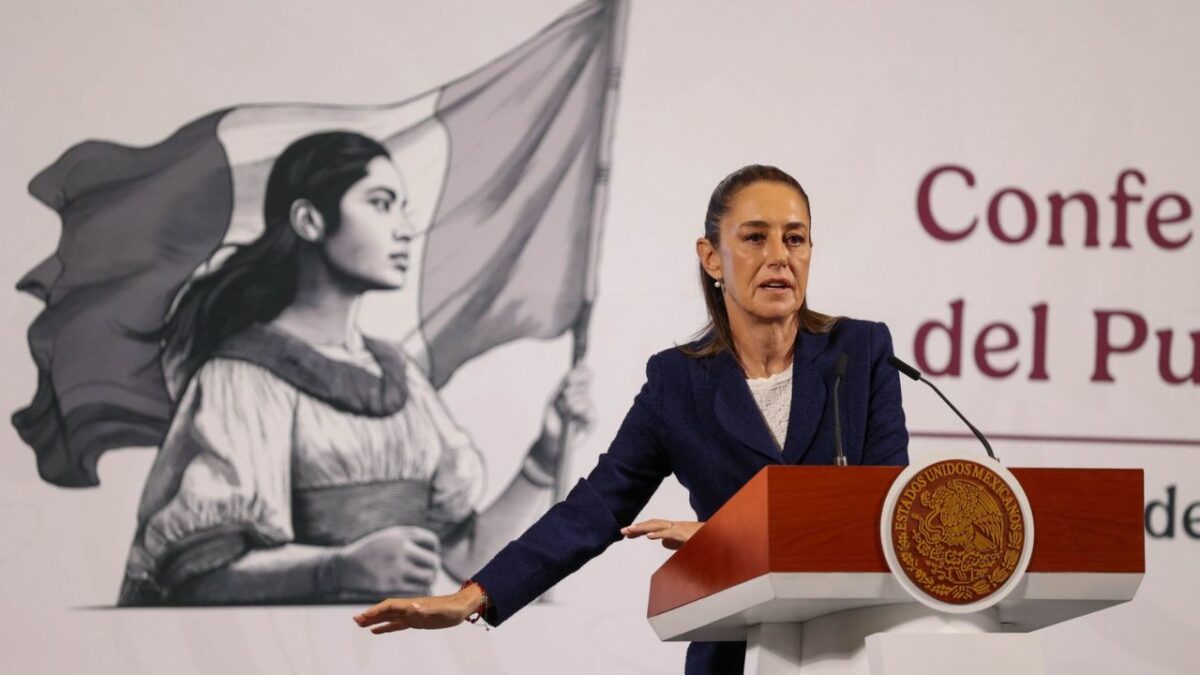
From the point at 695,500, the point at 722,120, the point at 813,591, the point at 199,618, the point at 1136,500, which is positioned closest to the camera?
the point at 813,591

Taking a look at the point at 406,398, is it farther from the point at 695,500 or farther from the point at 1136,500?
the point at 1136,500

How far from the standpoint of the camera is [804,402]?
2.06 metres

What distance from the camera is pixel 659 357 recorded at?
229 cm

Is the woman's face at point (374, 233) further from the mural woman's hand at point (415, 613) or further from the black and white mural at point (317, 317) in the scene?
the mural woman's hand at point (415, 613)

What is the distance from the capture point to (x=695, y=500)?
2.22 meters

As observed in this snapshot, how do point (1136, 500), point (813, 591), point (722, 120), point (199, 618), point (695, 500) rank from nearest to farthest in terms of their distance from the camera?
point (813, 591), point (1136, 500), point (695, 500), point (199, 618), point (722, 120)

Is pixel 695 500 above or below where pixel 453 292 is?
below

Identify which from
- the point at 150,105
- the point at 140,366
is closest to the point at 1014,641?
the point at 140,366

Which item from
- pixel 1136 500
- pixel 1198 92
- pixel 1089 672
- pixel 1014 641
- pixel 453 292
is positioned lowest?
pixel 1089 672

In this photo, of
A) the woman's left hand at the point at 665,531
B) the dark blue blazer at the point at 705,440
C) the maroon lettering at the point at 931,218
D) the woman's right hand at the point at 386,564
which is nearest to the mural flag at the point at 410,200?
the woman's right hand at the point at 386,564

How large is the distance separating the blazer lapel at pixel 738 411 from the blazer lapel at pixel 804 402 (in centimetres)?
1

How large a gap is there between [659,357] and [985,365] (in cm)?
154

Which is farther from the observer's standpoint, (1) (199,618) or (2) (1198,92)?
(2) (1198,92)

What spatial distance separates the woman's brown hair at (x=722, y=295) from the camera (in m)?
2.22
